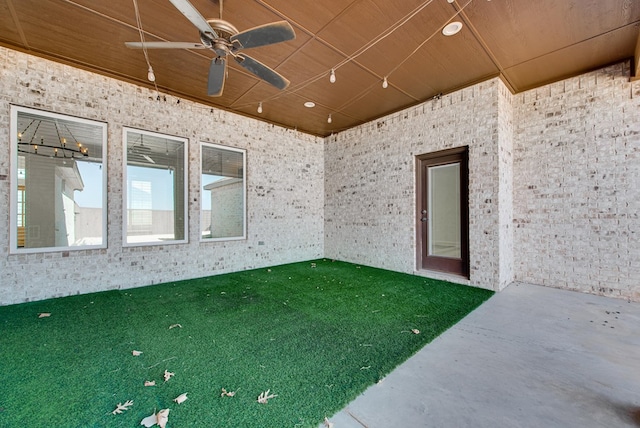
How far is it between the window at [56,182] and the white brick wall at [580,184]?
6.86 meters

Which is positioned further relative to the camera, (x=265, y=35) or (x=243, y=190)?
(x=243, y=190)

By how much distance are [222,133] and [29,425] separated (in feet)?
15.2

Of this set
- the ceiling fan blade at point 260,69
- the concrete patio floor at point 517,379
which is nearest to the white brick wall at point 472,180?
the concrete patio floor at point 517,379

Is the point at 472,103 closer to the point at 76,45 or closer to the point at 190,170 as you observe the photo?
the point at 190,170

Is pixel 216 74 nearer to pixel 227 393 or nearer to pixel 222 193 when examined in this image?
pixel 222 193

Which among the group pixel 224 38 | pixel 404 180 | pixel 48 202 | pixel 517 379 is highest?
pixel 224 38

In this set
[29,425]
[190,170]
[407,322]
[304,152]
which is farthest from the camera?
[304,152]

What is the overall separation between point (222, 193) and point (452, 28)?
453cm

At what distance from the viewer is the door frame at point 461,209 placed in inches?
173

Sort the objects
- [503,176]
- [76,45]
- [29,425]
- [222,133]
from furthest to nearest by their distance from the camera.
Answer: [222,133] < [503,176] < [76,45] < [29,425]

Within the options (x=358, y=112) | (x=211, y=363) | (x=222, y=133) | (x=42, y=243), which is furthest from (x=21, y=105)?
(x=358, y=112)

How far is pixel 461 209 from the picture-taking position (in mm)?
4496

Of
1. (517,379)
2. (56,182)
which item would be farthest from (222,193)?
(517,379)

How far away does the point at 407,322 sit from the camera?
2.82 metres
